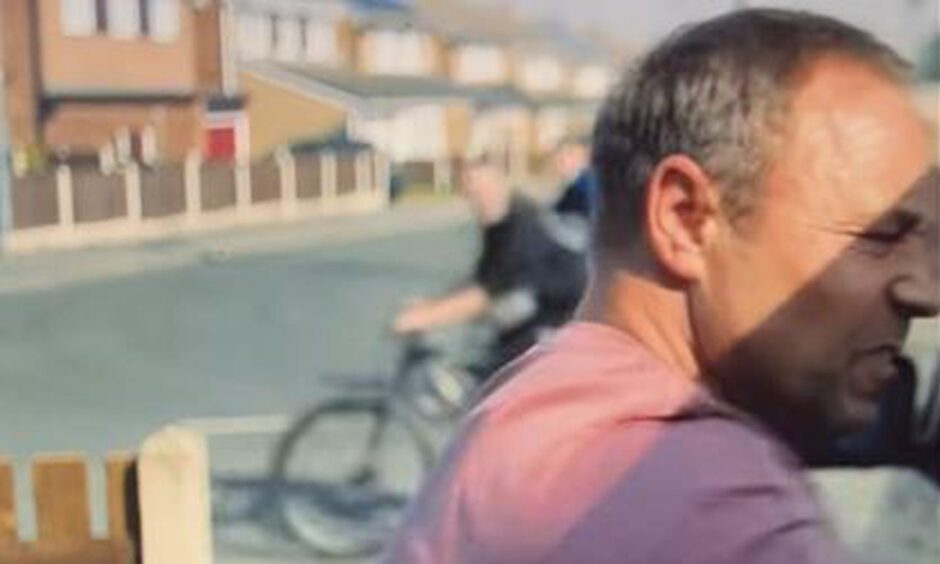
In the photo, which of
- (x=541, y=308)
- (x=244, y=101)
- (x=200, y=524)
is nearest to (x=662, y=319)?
(x=200, y=524)

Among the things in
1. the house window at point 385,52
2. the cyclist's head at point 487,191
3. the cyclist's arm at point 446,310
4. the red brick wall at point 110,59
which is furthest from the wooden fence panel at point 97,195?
the cyclist's head at point 487,191

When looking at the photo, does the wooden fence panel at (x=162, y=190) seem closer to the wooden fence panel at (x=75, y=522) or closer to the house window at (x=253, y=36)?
the house window at (x=253, y=36)

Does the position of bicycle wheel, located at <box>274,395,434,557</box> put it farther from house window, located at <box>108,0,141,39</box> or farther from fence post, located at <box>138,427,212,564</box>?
house window, located at <box>108,0,141,39</box>

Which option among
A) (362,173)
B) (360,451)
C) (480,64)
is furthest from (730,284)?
(362,173)

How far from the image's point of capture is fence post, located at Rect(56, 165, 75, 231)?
372 inches

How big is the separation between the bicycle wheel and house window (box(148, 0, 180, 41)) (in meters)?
4.01

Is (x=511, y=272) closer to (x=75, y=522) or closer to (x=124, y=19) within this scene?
(x=75, y=522)

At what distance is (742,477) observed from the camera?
0.80 meters

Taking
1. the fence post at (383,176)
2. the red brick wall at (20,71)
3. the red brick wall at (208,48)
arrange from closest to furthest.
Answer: the red brick wall at (20,71)
the red brick wall at (208,48)
the fence post at (383,176)

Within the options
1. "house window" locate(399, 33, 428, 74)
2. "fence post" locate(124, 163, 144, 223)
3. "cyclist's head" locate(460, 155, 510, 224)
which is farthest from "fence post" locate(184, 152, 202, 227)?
"cyclist's head" locate(460, 155, 510, 224)

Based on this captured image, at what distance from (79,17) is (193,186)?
1562mm

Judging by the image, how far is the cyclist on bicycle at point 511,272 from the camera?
190 inches

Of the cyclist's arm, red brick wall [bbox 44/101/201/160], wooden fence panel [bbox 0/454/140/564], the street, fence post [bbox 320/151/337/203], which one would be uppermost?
wooden fence panel [bbox 0/454/140/564]

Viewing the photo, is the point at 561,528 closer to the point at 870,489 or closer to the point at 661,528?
the point at 661,528
